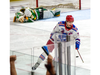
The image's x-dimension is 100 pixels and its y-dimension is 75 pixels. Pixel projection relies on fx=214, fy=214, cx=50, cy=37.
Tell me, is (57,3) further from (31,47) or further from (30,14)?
(31,47)

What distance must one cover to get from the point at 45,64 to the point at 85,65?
2230 millimetres

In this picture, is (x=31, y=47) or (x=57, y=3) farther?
(x=57, y=3)

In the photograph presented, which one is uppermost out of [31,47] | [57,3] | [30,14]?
[57,3]

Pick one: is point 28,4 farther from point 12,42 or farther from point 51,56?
point 51,56

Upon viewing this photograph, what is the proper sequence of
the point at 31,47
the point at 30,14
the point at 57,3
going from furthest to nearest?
the point at 57,3 → the point at 30,14 → the point at 31,47

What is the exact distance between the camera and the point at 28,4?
13.1 meters

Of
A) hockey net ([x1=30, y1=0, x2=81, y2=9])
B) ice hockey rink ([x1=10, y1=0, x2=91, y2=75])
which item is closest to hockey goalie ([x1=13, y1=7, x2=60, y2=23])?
ice hockey rink ([x1=10, y1=0, x2=91, y2=75])

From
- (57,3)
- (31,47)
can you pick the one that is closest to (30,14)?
(57,3)

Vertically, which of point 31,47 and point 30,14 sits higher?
point 30,14

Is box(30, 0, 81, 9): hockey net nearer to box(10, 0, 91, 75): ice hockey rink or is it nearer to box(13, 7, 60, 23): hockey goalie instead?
box(13, 7, 60, 23): hockey goalie

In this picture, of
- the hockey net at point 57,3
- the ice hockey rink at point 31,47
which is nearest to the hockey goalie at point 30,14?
the ice hockey rink at point 31,47

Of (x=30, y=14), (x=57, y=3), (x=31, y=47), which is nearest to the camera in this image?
(x=31, y=47)

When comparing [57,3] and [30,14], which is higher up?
[57,3]

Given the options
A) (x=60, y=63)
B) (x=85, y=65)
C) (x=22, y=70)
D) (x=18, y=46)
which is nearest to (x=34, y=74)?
(x=22, y=70)
